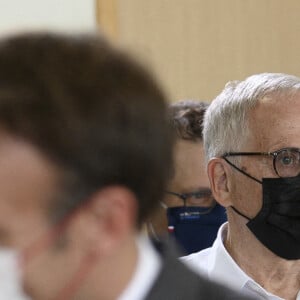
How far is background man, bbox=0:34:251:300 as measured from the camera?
1.02 meters

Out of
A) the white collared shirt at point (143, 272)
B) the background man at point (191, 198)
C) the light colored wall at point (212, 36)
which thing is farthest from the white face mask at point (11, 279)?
the light colored wall at point (212, 36)

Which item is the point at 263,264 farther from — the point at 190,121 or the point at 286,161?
the point at 190,121

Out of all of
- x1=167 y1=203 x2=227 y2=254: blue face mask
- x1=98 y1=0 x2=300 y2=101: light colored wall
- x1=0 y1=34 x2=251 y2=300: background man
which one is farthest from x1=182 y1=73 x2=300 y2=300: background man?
x1=98 y1=0 x2=300 y2=101: light colored wall

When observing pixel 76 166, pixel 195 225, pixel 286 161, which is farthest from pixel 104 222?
pixel 195 225

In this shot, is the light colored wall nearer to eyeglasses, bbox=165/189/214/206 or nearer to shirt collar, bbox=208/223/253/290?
eyeglasses, bbox=165/189/214/206

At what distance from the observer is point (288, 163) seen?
2139 millimetres

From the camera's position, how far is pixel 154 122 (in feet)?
3.45

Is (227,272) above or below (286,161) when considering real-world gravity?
below

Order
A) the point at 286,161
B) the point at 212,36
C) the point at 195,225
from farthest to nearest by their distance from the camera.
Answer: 1. the point at 212,36
2. the point at 195,225
3. the point at 286,161

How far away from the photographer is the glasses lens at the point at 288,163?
212 centimetres

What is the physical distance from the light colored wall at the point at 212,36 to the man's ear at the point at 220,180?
1.44 metres

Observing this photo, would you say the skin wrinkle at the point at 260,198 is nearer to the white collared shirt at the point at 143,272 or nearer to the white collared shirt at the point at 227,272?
the white collared shirt at the point at 227,272

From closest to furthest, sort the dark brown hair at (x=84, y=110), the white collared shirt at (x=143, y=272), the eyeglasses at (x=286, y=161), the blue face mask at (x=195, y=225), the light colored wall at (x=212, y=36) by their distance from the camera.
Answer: the dark brown hair at (x=84, y=110) < the white collared shirt at (x=143, y=272) < the eyeglasses at (x=286, y=161) < the blue face mask at (x=195, y=225) < the light colored wall at (x=212, y=36)

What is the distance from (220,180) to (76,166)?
4.02ft
